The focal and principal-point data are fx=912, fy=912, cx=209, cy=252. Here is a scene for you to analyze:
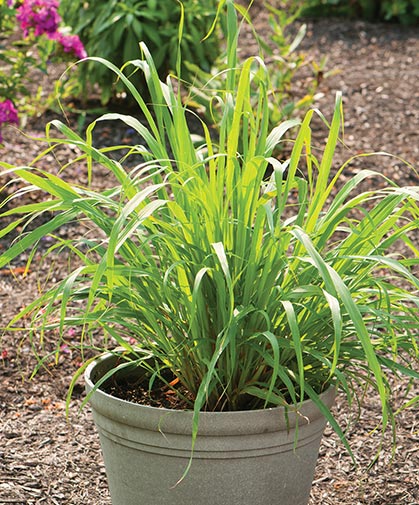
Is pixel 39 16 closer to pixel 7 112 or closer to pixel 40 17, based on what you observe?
pixel 40 17

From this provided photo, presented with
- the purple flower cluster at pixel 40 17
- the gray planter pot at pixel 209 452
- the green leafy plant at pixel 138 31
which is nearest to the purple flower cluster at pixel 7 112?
the purple flower cluster at pixel 40 17

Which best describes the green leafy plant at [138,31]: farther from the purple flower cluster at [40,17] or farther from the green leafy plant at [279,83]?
the purple flower cluster at [40,17]

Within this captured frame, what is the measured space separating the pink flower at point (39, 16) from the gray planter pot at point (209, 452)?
8.22 feet

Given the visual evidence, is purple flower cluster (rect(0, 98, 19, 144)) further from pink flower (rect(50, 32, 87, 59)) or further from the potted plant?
the potted plant

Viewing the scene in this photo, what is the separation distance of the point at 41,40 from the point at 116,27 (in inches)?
15.4

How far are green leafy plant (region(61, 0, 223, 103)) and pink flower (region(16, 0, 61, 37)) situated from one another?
540 mm

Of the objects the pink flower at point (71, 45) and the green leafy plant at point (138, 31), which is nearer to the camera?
the pink flower at point (71, 45)

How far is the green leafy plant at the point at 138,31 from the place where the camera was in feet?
15.1

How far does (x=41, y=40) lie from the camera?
4.47 m

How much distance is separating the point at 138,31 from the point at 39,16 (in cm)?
61

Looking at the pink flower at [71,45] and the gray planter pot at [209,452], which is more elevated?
the pink flower at [71,45]

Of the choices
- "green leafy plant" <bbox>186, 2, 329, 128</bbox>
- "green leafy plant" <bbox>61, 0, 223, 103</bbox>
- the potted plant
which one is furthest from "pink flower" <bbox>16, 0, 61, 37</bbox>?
the potted plant

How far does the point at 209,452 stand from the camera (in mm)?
1802

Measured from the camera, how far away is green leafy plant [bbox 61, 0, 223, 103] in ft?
15.1
